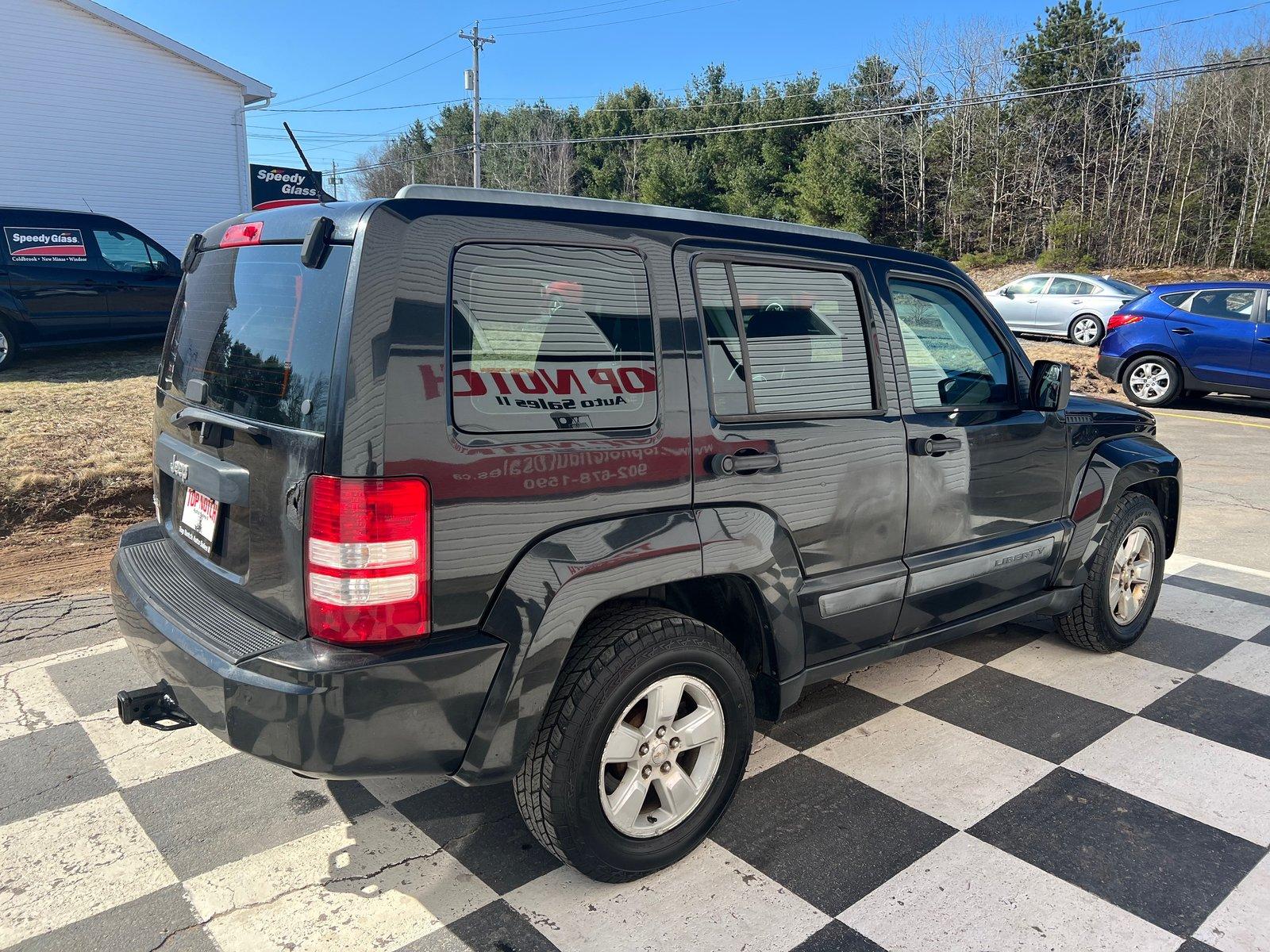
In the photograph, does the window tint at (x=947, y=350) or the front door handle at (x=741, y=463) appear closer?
the front door handle at (x=741, y=463)

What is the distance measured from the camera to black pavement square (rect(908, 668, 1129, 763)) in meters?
3.50

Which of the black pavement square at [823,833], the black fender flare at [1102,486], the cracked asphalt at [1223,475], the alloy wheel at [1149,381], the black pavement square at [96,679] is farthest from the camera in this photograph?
the alloy wheel at [1149,381]

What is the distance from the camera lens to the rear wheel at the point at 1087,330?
1759 cm

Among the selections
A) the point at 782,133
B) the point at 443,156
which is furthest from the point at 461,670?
the point at 443,156

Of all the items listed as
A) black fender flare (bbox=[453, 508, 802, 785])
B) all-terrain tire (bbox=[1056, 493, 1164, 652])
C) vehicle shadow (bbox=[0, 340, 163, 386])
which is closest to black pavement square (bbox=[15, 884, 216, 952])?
black fender flare (bbox=[453, 508, 802, 785])

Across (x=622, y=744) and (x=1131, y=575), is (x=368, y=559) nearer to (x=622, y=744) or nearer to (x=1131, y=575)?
(x=622, y=744)

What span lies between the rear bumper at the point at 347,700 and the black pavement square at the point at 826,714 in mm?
1608

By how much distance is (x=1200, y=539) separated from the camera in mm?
6480

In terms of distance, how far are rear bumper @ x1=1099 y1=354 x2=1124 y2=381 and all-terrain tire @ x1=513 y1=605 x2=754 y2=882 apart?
1193 cm

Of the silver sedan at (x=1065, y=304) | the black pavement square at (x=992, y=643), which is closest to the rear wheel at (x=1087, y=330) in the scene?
the silver sedan at (x=1065, y=304)

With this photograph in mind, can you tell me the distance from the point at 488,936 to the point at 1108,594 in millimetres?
3200

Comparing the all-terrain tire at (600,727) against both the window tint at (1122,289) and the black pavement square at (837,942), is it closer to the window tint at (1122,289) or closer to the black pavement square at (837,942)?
the black pavement square at (837,942)

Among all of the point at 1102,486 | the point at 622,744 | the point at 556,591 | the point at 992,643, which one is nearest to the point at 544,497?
the point at 556,591

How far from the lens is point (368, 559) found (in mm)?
2129
